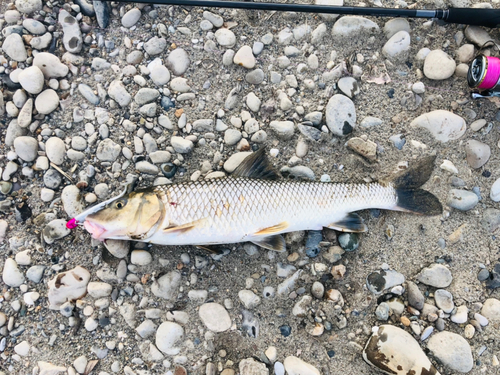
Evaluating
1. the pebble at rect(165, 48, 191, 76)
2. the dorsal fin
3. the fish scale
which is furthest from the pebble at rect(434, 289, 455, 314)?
the pebble at rect(165, 48, 191, 76)

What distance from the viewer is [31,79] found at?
2789 mm

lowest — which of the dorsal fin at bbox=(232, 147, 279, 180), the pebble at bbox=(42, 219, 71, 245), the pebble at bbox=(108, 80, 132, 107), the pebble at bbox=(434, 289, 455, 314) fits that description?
the pebble at bbox=(42, 219, 71, 245)

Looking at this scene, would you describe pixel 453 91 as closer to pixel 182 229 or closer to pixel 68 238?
pixel 182 229

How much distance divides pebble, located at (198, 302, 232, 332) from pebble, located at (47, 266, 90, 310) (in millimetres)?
1081

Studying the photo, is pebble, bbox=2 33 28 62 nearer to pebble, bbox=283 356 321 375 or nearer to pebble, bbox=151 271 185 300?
pebble, bbox=151 271 185 300

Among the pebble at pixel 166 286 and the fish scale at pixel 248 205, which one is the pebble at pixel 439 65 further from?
the pebble at pixel 166 286

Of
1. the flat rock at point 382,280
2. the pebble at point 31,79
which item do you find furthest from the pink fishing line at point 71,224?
the flat rock at point 382,280

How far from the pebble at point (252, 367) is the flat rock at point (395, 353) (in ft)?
2.77

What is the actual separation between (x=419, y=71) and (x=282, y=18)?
1.38m

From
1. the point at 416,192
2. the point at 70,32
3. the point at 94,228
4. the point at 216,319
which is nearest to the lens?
the point at 94,228

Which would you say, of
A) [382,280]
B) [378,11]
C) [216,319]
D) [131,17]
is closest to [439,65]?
[378,11]

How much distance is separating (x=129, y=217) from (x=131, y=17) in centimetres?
186

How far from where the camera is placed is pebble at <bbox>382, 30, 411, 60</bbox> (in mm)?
2906

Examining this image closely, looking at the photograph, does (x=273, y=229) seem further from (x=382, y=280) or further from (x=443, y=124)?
(x=443, y=124)
